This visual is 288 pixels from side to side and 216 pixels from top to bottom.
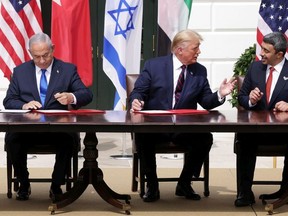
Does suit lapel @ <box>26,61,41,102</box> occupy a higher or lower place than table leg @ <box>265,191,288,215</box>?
higher

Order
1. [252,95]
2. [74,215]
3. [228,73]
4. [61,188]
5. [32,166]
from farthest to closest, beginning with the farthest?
[228,73], [32,166], [61,188], [252,95], [74,215]

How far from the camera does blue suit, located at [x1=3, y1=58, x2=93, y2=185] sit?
22.0 feet

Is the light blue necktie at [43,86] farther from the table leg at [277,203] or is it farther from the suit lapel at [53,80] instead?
the table leg at [277,203]

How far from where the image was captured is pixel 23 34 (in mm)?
9586

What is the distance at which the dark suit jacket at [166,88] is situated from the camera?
700cm

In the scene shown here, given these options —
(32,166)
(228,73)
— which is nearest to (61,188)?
(32,166)

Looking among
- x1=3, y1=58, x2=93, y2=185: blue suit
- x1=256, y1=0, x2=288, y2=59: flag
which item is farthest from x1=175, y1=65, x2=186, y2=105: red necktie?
x1=256, y1=0, x2=288, y2=59: flag

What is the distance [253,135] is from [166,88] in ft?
2.78

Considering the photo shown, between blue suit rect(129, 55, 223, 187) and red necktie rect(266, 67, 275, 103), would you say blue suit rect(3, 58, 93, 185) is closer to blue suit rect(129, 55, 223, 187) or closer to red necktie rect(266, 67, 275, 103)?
blue suit rect(129, 55, 223, 187)

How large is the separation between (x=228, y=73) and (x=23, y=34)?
117 inches

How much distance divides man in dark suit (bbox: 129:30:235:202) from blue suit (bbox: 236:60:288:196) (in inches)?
10.5

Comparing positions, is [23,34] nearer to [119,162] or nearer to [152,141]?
[119,162]

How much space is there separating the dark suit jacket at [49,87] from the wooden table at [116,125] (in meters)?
0.48

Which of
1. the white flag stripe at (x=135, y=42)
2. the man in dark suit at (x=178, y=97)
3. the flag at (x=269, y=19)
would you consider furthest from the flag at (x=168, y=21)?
the man in dark suit at (x=178, y=97)
